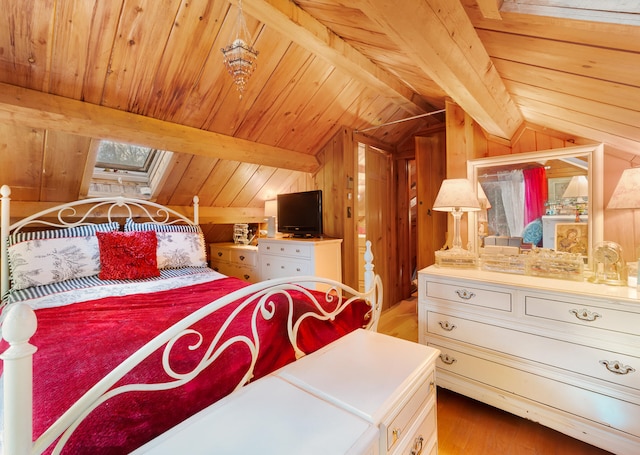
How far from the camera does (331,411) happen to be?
78cm

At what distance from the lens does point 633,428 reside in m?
1.27

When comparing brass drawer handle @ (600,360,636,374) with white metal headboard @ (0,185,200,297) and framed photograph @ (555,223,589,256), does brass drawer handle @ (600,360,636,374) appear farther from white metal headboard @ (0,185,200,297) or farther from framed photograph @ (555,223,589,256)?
white metal headboard @ (0,185,200,297)

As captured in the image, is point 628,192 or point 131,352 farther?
point 628,192

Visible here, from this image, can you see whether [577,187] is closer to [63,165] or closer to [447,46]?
[447,46]

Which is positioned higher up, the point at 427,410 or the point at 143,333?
the point at 143,333

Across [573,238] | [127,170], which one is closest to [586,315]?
[573,238]

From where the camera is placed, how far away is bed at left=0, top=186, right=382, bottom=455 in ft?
2.07

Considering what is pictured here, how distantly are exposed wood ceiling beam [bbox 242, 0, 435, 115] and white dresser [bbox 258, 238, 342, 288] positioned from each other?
1.49 meters

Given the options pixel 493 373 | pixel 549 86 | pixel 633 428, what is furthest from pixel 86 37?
pixel 633 428

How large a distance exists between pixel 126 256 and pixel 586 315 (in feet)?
9.12

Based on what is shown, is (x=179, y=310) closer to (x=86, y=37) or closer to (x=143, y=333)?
(x=143, y=333)

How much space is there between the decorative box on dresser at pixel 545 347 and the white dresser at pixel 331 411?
73 centimetres

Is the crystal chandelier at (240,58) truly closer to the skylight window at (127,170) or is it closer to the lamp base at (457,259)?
the skylight window at (127,170)

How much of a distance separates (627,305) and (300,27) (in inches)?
85.1
